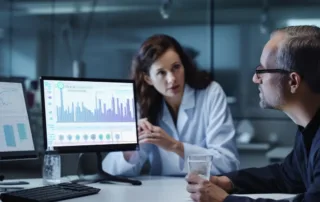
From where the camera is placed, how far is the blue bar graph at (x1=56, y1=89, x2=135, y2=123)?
6.15ft

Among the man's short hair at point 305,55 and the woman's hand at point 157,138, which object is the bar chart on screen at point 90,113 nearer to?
the woman's hand at point 157,138

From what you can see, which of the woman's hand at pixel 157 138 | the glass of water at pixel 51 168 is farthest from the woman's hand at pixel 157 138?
the glass of water at pixel 51 168

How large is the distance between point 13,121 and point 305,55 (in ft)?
3.59

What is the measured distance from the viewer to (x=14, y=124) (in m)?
1.83

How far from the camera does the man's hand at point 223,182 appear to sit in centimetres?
170

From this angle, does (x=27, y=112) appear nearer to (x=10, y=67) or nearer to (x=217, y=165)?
(x=217, y=165)

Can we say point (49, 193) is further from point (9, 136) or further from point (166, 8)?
point (166, 8)

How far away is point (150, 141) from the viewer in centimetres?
201

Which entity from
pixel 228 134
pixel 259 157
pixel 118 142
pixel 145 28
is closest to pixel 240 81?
pixel 259 157

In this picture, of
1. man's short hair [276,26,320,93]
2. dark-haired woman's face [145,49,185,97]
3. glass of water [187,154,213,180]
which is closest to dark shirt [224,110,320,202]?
man's short hair [276,26,320,93]

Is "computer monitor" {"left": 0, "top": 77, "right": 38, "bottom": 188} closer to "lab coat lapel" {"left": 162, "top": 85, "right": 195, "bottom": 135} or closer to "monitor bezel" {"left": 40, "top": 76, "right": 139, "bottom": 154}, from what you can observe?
"monitor bezel" {"left": 40, "top": 76, "right": 139, "bottom": 154}

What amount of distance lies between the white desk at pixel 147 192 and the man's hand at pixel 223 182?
0.10 metres

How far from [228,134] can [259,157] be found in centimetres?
199

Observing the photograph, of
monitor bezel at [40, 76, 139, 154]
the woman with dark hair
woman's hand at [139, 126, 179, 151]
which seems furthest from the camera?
the woman with dark hair
